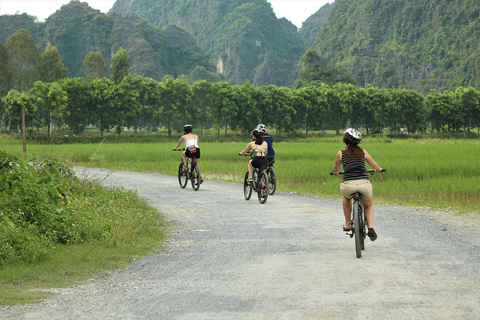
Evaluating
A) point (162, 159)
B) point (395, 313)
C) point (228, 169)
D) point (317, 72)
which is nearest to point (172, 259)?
point (395, 313)

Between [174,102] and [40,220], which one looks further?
[174,102]

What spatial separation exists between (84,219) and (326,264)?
4.43 metres

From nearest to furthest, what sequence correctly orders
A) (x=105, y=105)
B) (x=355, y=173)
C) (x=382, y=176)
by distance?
1. (x=355, y=173)
2. (x=382, y=176)
3. (x=105, y=105)

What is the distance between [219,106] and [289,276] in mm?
73397

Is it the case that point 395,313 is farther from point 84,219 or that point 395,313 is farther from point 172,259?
point 84,219

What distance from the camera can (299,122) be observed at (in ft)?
285

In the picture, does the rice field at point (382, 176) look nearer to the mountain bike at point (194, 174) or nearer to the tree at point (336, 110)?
the mountain bike at point (194, 174)

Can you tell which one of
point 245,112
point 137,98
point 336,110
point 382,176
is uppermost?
point 137,98

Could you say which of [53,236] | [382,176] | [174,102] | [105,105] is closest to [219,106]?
[174,102]

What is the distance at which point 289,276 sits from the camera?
22.4 ft

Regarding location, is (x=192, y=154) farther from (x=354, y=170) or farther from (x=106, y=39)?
(x=106, y=39)

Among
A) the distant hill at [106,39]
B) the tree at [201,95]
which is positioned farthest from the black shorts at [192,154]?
the distant hill at [106,39]

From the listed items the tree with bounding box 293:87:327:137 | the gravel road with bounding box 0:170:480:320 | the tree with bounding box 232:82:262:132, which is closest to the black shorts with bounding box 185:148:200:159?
the gravel road with bounding box 0:170:480:320

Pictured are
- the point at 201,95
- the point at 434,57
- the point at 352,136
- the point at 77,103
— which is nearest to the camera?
the point at 352,136
